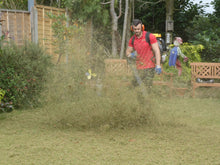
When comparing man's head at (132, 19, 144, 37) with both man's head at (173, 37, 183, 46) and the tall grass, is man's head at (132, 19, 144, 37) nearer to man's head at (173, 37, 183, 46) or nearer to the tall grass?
the tall grass

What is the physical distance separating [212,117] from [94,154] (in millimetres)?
3073

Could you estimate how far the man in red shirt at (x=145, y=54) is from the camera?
16.2 ft

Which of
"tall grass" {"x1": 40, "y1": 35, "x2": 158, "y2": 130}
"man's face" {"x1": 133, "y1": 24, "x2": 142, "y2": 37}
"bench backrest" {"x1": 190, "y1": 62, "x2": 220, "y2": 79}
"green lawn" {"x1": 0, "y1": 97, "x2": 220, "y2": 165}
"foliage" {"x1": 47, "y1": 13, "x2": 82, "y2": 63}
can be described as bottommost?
"green lawn" {"x1": 0, "y1": 97, "x2": 220, "y2": 165}

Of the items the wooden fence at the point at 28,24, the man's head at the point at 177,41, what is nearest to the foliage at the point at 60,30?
the wooden fence at the point at 28,24

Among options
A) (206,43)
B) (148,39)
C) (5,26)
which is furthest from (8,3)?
(148,39)

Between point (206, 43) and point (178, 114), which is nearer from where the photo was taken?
point (178, 114)

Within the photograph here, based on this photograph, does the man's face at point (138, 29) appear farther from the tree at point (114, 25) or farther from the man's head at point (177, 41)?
the tree at point (114, 25)

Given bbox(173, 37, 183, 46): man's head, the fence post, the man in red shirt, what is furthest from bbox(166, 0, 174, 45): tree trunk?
the man in red shirt

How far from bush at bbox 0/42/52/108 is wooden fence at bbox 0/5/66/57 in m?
1.83

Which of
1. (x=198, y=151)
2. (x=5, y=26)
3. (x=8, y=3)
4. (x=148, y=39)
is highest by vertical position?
(x=8, y=3)

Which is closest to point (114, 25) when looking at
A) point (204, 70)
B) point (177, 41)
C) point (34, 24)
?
point (177, 41)

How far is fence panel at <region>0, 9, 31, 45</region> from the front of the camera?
8312 mm

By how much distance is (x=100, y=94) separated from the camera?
4.82 meters

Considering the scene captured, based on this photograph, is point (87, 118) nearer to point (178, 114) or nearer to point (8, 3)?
point (178, 114)
